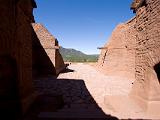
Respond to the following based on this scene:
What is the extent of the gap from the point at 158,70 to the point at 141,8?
2.58m

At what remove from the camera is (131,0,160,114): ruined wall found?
6.02m

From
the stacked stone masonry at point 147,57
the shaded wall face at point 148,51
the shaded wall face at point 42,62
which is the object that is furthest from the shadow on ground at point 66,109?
the shaded wall face at point 42,62

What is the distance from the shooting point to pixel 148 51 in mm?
6633

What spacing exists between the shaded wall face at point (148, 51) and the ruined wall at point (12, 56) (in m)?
4.15

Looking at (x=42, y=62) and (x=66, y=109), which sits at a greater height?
(x=42, y=62)

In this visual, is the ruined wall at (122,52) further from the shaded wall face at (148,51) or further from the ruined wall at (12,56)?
the ruined wall at (12,56)

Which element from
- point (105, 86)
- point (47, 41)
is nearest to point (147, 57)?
point (105, 86)

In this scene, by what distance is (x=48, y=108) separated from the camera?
22.7ft

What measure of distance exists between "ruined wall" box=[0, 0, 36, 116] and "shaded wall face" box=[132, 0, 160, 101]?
13.6ft

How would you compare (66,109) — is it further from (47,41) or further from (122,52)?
(122,52)

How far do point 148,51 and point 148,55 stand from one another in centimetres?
15

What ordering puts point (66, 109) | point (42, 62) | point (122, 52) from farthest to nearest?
point (122, 52) → point (42, 62) → point (66, 109)

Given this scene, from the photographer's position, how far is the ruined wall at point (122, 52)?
56.4 ft

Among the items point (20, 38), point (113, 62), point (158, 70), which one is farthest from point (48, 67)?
point (158, 70)
